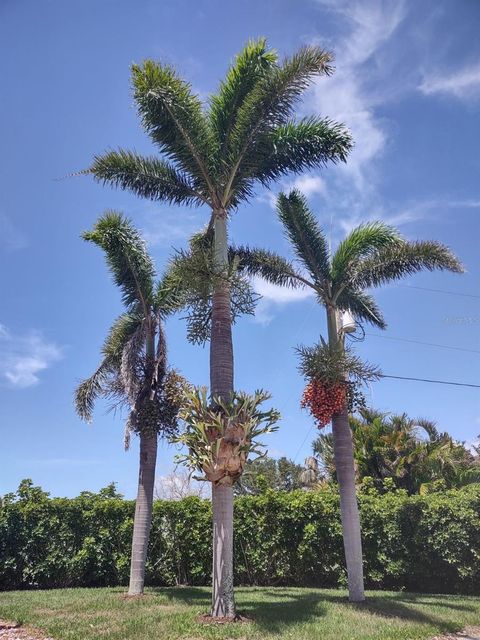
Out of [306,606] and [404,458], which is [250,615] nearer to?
[306,606]

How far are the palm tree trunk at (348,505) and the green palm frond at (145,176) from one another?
4658 mm

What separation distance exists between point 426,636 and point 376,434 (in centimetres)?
1327

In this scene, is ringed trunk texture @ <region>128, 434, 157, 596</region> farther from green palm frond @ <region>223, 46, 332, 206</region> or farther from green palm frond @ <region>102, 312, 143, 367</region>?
green palm frond @ <region>223, 46, 332, 206</region>

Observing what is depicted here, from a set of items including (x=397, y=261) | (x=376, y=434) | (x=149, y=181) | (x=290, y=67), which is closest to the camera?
(x=290, y=67)

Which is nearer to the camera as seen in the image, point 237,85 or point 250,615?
point 250,615

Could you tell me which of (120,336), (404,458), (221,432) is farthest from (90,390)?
(404,458)

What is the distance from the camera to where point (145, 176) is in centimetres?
1088

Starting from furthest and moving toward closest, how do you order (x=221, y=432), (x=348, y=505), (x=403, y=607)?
(x=348, y=505)
(x=403, y=607)
(x=221, y=432)

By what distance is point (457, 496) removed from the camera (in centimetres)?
1427

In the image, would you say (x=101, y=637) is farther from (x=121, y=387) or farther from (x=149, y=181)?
(x=149, y=181)

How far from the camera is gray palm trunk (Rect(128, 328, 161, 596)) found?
11469 millimetres

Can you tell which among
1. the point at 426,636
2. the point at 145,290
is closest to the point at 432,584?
the point at 426,636

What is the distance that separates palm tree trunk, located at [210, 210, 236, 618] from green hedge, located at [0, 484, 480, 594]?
7.24 metres

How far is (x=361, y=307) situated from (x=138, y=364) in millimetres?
5904
